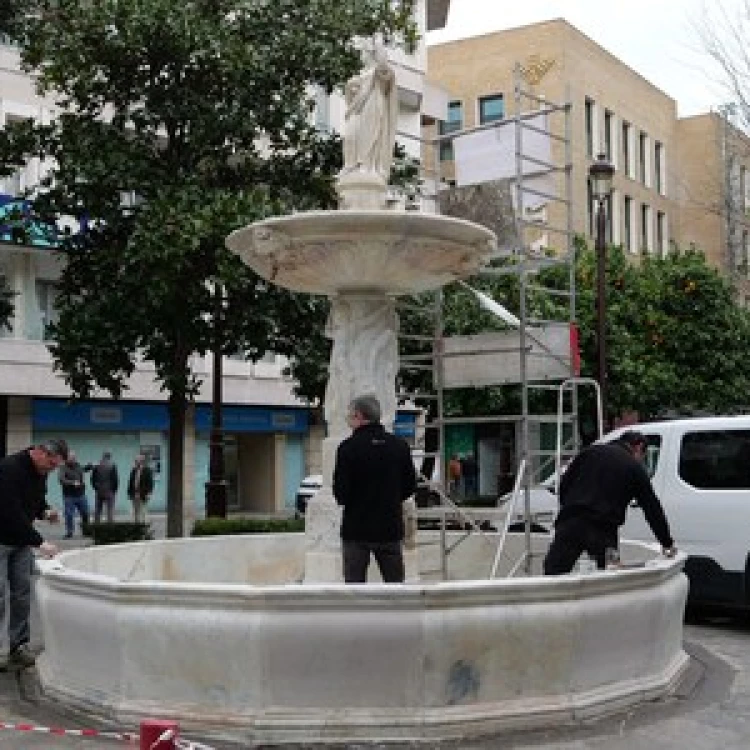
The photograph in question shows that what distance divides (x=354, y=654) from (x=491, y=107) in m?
39.6

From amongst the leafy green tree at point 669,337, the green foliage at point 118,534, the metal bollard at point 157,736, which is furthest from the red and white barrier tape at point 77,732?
the leafy green tree at point 669,337

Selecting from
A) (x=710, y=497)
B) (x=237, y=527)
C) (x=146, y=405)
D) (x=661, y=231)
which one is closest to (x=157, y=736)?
(x=710, y=497)

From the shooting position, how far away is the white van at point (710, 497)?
1040cm

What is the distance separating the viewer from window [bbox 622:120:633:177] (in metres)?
46.9

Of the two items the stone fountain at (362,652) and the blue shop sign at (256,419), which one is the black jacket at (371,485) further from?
the blue shop sign at (256,419)

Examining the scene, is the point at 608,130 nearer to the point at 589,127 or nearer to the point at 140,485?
the point at 589,127

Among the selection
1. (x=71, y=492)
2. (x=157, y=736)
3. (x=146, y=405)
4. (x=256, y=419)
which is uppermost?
(x=146, y=405)

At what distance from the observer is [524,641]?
614 cm

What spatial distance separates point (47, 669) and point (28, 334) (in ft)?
71.6

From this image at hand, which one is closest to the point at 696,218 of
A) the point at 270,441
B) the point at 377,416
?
the point at 270,441

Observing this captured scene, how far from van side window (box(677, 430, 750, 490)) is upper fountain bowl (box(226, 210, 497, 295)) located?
3166 mm

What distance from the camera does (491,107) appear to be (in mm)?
43438

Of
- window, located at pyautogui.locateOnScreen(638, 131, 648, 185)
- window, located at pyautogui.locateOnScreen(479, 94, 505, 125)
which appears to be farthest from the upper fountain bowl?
window, located at pyautogui.locateOnScreen(638, 131, 648, 185)

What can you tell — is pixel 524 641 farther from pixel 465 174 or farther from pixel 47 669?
pixel 465 174
